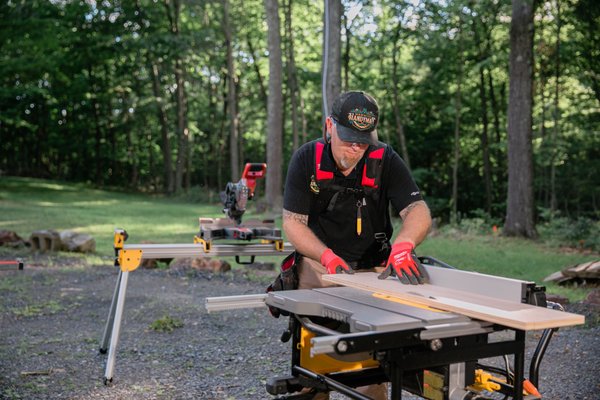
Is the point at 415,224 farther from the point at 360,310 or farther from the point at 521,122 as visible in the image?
the point at 521,122

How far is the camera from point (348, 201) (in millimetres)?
3662

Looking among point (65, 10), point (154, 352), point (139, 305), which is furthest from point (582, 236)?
point (65, 10)

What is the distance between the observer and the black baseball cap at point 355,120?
3.38m

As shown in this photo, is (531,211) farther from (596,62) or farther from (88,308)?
(88,308)

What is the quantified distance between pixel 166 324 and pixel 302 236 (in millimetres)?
3644

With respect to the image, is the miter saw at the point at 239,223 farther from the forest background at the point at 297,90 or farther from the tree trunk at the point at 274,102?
the tree trunk at the point at 274,102

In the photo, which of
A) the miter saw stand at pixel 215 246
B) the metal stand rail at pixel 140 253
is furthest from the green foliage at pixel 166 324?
the metal stand rail at pixel 140 253

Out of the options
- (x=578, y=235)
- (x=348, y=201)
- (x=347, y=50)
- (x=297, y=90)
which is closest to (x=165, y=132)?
(x=297, y=90)

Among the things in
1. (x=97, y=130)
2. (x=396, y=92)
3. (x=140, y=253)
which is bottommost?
(x=140, y=253)

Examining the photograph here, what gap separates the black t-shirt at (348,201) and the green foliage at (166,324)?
3450mm

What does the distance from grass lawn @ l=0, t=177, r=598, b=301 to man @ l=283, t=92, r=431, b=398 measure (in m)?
5.02

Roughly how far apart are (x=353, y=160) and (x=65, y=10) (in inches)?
1319

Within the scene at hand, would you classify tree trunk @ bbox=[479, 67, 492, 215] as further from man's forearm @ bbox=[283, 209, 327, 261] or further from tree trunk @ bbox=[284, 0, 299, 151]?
man's forearm @ bbox=[283, 209, 327, 261]

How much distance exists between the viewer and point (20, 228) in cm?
1562
